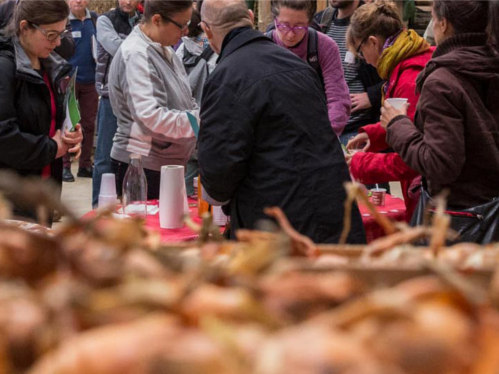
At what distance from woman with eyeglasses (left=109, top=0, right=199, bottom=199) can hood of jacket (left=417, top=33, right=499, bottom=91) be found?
1.33 m

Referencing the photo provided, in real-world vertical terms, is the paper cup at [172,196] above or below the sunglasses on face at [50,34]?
below

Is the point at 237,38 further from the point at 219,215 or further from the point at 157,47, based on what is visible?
the point at 157,47

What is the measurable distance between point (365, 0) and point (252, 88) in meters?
3.43

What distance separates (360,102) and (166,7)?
1775mm

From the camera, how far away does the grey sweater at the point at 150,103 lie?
356 centimetres

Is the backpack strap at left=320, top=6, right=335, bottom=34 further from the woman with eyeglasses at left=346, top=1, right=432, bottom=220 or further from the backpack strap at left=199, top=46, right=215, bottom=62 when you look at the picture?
the woman with eyeglasses at left=346, top=1, right=432, bottom=220

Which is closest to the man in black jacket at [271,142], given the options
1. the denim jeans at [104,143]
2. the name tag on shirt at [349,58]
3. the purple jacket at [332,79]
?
the purple jacket at [332,79]

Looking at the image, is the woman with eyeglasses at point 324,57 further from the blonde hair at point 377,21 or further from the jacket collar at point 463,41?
the jacket collar at point 463,41

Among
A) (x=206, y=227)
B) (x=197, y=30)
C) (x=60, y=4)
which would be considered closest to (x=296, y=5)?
(x=197, y=30)

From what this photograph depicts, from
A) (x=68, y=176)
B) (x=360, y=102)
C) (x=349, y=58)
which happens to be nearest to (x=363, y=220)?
(x=360, y=102)

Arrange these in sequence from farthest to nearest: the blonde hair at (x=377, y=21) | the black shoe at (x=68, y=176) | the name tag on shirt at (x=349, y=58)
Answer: the black shoe at (x=68, y=176) → the name tag on shirt at (x=349, y=58) → the blonde hair at (x=377, y=21)

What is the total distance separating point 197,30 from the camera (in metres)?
5.07

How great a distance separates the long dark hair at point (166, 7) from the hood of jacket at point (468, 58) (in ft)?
4.76

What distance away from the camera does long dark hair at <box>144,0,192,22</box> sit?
355cm
